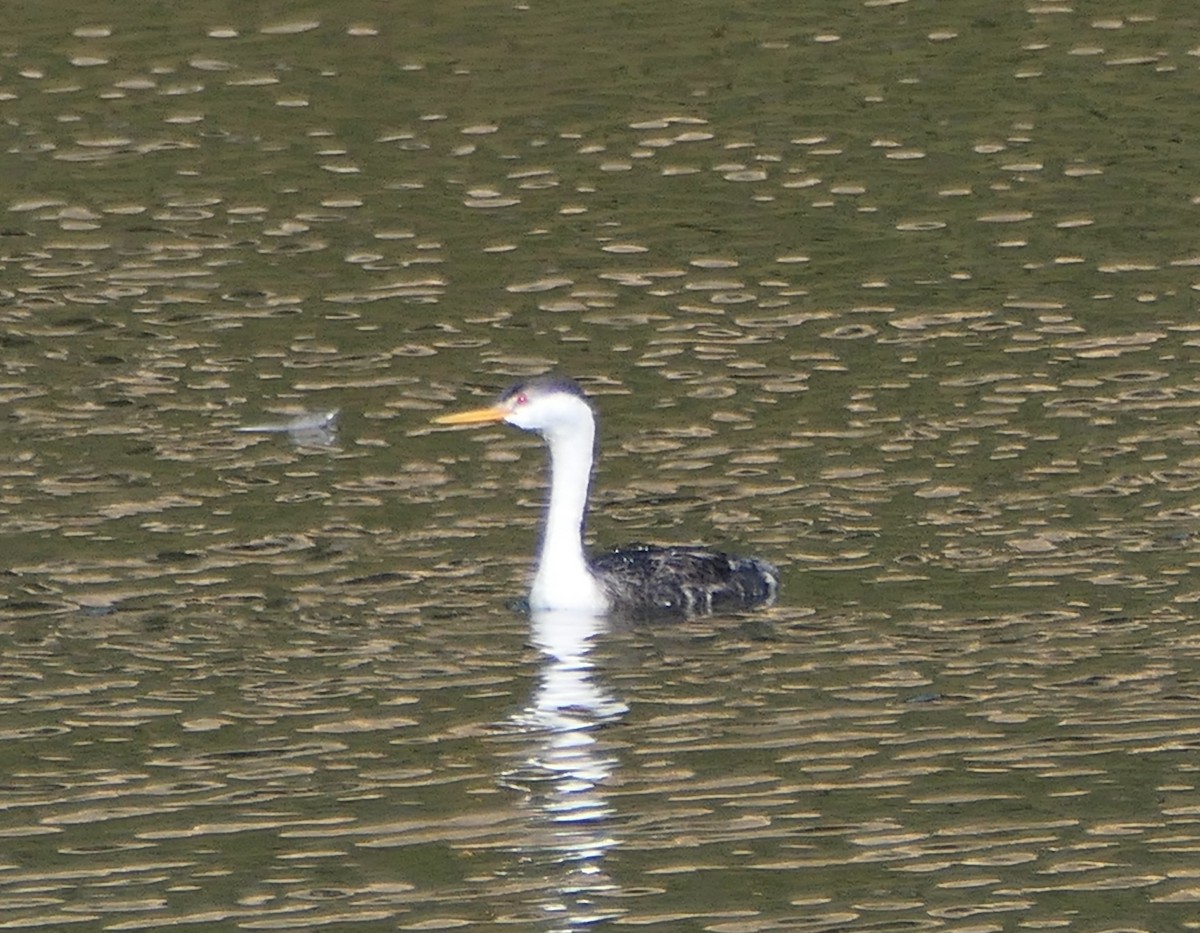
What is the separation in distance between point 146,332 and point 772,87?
7151mm

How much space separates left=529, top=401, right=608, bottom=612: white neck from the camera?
1598cm

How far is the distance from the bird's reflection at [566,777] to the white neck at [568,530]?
163mm

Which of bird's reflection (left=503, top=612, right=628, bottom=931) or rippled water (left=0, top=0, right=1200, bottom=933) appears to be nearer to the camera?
bird's reflection (left=503, top=612, right=628, bottom=931)

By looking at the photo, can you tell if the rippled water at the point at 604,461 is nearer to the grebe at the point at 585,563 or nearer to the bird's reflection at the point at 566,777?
the bird's reflection at the point at 566,777

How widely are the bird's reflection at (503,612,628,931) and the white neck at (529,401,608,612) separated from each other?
163 mm

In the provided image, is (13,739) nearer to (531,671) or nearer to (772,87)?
(531,671)

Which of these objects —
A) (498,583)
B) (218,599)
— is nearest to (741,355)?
(498,583)

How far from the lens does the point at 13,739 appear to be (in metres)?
13.8

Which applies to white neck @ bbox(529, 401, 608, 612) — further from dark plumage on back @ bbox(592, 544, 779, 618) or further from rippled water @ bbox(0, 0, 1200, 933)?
rippled water @ bbox(0, 0, 1200, 933)

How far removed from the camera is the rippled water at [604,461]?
12.5 meters

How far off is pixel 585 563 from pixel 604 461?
6.86ft

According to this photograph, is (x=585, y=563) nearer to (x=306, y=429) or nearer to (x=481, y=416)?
(x=481, y=416)

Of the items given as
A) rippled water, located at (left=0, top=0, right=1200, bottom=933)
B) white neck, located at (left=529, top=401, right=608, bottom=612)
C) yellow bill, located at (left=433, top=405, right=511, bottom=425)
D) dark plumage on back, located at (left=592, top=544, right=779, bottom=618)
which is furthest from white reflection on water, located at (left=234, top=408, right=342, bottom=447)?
dark plumage on back, located at (left=592, top=544, right=779, bottom=618)

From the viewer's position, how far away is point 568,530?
16.2 meters
